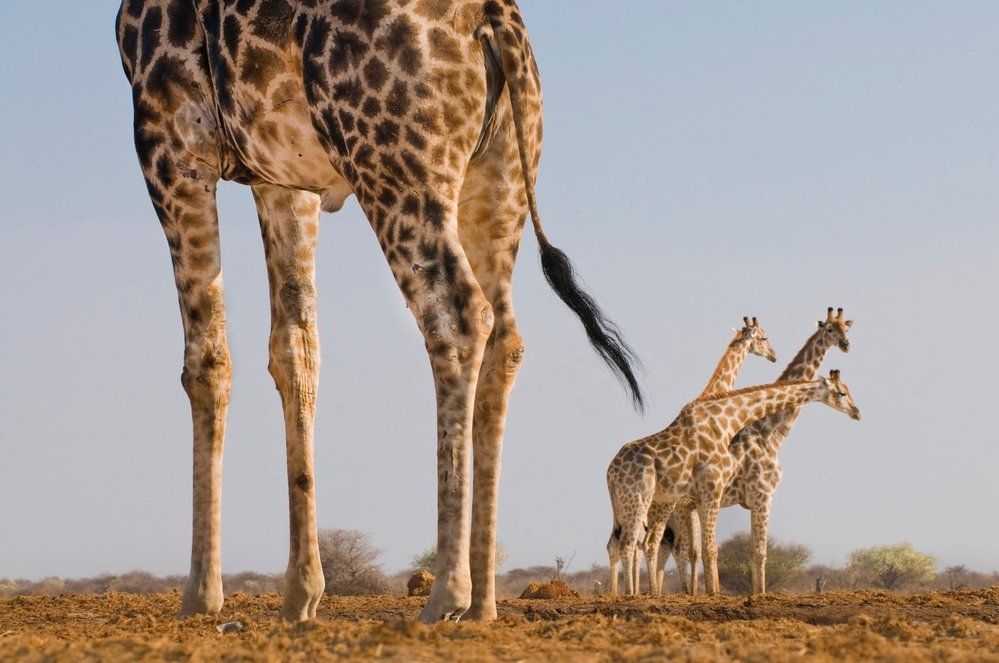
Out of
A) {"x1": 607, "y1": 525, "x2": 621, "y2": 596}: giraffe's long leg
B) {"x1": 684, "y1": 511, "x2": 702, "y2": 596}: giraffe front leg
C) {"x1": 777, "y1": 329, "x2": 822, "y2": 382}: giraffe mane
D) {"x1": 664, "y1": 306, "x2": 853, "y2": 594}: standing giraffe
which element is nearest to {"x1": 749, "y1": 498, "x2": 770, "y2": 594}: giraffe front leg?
{"x1": 664, "y1": 306, "x2": 853, "y2": 594}: standing giraffe

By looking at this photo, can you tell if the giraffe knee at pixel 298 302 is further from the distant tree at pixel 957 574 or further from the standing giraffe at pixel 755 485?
the distant tree at pixel 957 574

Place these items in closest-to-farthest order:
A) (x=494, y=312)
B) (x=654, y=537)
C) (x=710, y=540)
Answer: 1. (x=494, y=312)
2. (x=710, y=540)
3. (x=654, y=537)

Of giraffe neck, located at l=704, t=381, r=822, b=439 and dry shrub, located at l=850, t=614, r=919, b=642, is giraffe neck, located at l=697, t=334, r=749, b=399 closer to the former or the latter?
giraffe neck, located at l=704, t=381, r=822, b=439

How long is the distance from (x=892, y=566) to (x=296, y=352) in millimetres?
16842

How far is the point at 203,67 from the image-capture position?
7016 mm

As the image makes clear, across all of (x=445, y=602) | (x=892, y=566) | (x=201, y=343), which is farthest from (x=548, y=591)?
(x=892, y=566)

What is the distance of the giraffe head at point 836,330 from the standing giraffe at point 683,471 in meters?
3.25

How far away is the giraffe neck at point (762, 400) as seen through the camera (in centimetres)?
1567

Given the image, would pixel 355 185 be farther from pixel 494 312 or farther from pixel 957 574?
pixel 957 574

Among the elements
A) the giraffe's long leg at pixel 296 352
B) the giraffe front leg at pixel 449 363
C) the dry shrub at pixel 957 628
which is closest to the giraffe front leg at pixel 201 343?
the giraffe's long leg at pixel 296 352

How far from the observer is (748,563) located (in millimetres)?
20516

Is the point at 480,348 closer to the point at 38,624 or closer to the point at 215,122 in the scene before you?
the point at 215,122

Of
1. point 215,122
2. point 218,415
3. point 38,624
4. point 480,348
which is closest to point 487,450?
point 480,348

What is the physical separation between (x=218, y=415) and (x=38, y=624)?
6.60 ft
